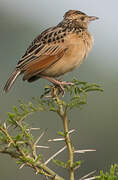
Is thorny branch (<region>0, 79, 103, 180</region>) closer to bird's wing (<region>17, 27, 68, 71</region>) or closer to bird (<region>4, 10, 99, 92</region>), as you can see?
bird (<region>4, 10, 99, 92</region>)

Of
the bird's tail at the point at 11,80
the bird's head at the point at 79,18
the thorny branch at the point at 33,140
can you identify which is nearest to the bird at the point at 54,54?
the bird's tail at the point at 11,80

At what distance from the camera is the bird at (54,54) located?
305 inches

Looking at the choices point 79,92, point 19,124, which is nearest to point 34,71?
point 79,92

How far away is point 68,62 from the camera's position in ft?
25.6

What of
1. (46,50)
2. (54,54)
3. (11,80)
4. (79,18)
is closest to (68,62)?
(54,54)

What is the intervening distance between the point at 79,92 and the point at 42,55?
3153mm

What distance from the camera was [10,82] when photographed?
7.30 meters

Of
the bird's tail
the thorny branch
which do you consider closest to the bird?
the bird's tail

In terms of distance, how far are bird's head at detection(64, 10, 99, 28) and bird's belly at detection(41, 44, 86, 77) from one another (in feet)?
3.61

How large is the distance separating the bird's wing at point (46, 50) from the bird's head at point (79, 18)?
1.86ft

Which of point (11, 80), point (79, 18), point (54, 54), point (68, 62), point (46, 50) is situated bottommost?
point (11, 80)

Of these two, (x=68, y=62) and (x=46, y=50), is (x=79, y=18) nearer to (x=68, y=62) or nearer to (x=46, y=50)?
(x=46, y=50)

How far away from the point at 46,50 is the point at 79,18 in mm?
1195

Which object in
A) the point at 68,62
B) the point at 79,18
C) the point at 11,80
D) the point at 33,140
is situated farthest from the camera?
the point at 79,18
